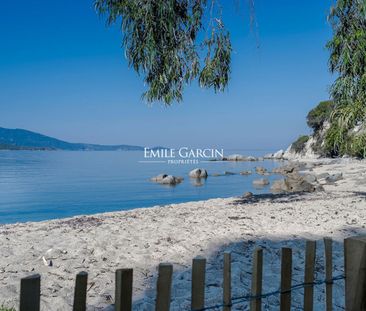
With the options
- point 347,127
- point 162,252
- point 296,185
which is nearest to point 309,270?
point 162,252

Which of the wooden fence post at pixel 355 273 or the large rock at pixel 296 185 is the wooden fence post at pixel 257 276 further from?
the large rock at pixel 296 185

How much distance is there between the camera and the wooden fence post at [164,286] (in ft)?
5.70

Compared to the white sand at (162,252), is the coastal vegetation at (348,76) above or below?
above

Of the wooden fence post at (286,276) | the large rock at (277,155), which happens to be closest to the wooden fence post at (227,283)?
the wooden fence post at (286,276)

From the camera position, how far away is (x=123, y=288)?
1.68 metres

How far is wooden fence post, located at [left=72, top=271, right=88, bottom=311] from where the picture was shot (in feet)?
5.32

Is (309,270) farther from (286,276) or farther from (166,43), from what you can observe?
(166,43)

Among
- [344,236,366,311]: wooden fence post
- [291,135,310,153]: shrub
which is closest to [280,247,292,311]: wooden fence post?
[344,236,366,311]: wooden fence post

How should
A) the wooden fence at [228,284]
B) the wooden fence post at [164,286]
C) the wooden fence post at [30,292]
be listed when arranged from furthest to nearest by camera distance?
the wooden fence post at [164,286] → the wooden fence at [228,284] → the wooden fence post at [30,292]

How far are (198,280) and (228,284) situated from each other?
275 millimetres

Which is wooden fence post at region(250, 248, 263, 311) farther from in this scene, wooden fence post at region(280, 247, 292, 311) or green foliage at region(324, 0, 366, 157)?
green foliage at region(324, 0, 366, 157)

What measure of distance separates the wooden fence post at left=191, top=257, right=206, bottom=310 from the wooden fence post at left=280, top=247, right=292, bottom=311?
1.82 feet

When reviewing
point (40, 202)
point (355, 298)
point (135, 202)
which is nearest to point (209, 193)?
point (135, 202)

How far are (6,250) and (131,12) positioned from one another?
5.84m
